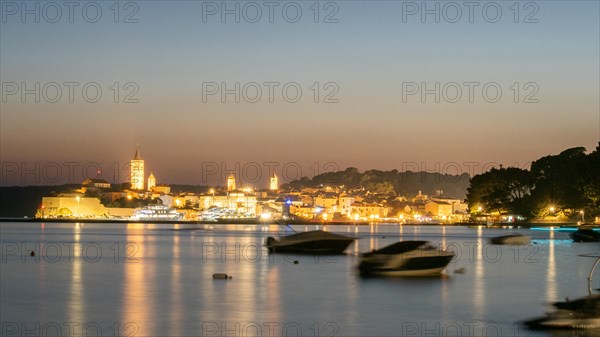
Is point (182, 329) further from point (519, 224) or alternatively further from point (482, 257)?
point (519, 224)

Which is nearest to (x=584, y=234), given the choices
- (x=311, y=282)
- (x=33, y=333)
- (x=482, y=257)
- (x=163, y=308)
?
(x=482, y=257)

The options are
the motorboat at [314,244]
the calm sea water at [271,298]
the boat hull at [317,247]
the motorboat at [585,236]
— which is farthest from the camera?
the motorboat at [585,236]

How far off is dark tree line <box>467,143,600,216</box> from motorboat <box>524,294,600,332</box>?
65.8 meters

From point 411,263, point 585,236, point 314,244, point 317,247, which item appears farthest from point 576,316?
point 585,236

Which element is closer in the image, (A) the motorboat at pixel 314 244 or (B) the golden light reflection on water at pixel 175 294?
(B) the golden light reflection on water at pixel 175 294

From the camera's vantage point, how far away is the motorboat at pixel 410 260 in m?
38.1

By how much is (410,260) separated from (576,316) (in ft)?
53.5

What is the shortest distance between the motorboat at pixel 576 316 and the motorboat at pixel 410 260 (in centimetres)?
1456

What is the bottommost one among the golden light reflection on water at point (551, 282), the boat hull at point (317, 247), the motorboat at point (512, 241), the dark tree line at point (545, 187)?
the motorboat at point (512, 241)

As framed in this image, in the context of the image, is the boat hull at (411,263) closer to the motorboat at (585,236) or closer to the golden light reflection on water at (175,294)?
the golden light reflection on water at (175,294)

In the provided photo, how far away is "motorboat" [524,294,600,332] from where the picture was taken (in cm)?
2139

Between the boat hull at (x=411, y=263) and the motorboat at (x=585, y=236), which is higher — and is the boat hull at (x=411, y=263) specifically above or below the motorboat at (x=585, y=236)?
above

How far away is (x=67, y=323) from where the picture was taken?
25.3m

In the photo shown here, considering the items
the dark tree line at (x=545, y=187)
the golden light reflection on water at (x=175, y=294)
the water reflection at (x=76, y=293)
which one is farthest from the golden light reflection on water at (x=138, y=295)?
the dark tree line at (x=545, y=187)
